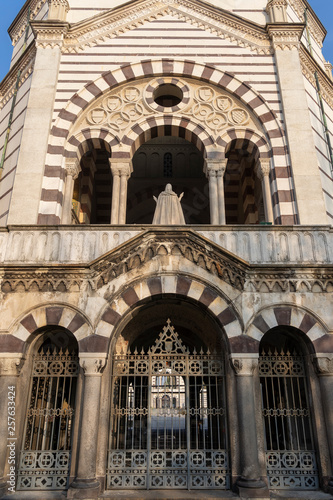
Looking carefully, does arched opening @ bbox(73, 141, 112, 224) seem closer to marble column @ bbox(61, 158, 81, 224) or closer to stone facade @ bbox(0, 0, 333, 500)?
marble column @ bbox(61, 158, 81, 224)

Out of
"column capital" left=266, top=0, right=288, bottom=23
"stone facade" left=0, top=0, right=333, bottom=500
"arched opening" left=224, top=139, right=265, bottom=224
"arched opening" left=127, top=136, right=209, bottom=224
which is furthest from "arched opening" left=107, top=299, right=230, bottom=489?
"column capital" left=266, top=0, right=288, bottom=23

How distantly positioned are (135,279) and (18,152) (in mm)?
6334

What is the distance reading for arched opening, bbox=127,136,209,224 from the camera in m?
18.6

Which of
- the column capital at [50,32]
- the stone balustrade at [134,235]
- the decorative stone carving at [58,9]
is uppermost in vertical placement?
the decorative stone carving at [58,9]

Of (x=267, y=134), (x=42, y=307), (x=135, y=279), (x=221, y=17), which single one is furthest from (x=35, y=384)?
(x=221, y=17)

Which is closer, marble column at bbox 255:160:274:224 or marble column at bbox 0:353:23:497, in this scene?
marble column at bbox 0:353:23:497

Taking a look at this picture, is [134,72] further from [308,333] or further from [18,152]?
[308,333]

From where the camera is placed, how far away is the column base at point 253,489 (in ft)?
26.3

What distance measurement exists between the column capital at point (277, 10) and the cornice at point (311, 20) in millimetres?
1919

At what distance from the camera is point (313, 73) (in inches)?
583

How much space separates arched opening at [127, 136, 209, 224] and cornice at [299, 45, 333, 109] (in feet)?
18.6

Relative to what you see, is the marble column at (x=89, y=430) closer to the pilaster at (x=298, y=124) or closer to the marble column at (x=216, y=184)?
the marble column at (x=216, y=184)

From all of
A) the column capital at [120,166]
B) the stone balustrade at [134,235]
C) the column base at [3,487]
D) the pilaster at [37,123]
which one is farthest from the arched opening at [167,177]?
the column base at [3,487]

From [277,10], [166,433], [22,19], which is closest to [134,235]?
[166,433]
